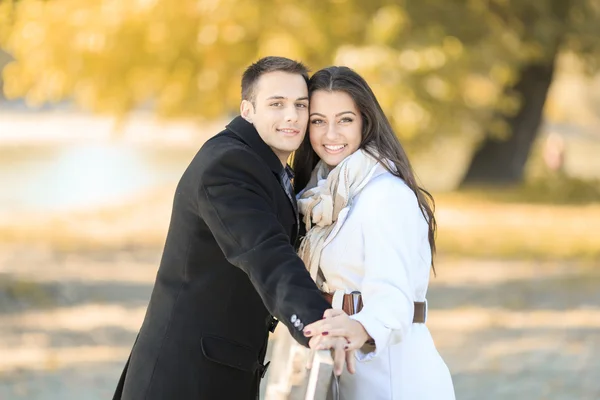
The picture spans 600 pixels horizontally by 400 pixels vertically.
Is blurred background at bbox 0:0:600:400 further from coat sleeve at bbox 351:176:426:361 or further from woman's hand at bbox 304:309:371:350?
woman's hand at bbox 304:309:371:350

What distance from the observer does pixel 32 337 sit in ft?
29.2

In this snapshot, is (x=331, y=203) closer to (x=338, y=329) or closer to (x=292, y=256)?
(x=292, y=256)

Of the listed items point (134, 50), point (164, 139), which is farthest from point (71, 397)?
point (164, 139)

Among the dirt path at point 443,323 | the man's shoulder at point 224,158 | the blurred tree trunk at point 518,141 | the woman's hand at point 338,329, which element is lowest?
the woman's hand at point 338,329

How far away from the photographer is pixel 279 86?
10.9ft

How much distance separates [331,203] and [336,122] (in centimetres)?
29

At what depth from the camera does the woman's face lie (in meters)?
3.41

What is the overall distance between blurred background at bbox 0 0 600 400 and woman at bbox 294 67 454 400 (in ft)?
13.2

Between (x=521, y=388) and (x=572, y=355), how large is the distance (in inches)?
50.4

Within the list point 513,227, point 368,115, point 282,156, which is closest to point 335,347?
point 282,156

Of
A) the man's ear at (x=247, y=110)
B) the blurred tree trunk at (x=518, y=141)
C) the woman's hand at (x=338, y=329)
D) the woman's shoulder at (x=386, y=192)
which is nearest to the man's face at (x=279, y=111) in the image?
the man's ear at (x=247, y=110)

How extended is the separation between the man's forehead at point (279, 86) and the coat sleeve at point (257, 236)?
0.99 ft

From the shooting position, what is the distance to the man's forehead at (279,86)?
3320 millimetres

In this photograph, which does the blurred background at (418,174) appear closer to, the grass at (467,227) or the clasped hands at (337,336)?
the grass at (467,227)
